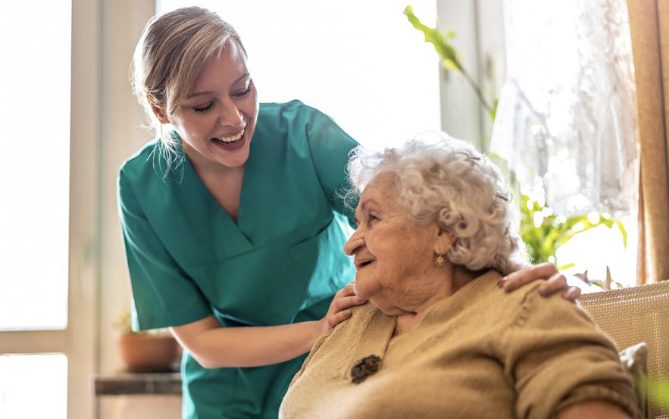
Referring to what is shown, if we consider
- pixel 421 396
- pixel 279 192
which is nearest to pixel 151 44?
pixel 279 192

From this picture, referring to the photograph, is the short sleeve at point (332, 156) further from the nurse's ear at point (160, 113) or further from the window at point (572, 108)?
the window at point (572, 108)

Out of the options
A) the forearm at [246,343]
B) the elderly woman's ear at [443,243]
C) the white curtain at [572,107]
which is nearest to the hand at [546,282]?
the elderly woman's ear at [443,243]

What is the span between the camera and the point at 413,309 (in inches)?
61.3

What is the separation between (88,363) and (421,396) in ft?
6.02

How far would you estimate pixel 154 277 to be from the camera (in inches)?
80.8

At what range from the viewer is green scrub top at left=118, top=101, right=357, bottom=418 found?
2.03 m

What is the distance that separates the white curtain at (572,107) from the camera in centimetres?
225

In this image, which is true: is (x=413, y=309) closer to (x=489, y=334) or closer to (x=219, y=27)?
(x=489, y=334)

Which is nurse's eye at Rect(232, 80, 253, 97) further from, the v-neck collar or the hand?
the hand

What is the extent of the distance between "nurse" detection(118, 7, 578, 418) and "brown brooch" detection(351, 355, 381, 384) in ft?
1.62

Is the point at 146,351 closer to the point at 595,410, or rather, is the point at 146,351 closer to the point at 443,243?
the point at 443,243

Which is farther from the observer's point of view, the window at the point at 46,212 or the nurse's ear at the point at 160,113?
the window at the point at 46,212

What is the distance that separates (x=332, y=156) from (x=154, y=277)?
0.49 metres

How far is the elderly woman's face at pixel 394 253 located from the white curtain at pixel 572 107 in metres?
0.90
